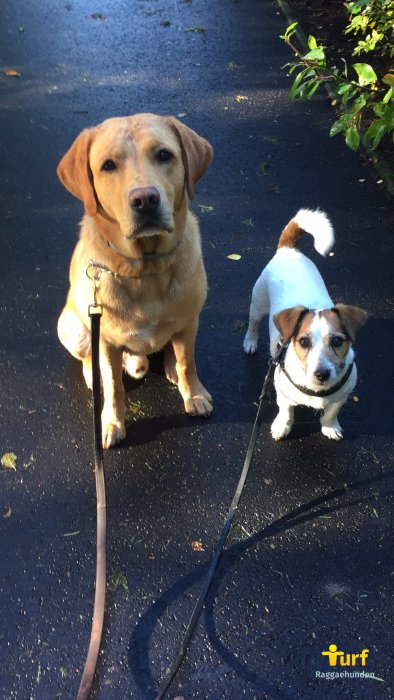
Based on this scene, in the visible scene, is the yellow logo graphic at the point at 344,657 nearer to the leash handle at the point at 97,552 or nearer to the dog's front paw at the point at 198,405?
the leash handle at the point at 97,552

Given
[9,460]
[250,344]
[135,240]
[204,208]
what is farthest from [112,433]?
[204,208]

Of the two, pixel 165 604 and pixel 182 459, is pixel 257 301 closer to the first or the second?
pixel 182 459

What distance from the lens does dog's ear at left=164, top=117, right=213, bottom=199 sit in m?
2.95

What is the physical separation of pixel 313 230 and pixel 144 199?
1.29m

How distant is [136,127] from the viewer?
2.81 metres

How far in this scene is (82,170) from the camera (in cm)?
286

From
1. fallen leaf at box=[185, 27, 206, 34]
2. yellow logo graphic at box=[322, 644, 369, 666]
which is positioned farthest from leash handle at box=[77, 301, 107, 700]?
fallen leaf at box=[185, 27, 206, 34]

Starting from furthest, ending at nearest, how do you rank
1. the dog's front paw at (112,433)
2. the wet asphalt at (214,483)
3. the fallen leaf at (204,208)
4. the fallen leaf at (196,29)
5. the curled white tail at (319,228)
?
the fallen leaf at (196,29) → the fallen leaf at (204,208) → the dog's front paw at (112,433) → the curled white tail at (319,228) → the wet asphalt at (214,483)

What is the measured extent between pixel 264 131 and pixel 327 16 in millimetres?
2948

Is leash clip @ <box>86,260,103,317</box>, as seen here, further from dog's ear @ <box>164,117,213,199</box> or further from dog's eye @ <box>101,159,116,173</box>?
dog's ear @ <box>164,117,213,199</box>

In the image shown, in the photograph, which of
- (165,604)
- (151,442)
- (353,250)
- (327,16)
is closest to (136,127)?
(151,442)

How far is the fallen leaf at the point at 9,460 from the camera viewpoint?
11.5ft

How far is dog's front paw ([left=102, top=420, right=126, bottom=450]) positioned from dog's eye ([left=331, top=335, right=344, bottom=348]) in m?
1.38

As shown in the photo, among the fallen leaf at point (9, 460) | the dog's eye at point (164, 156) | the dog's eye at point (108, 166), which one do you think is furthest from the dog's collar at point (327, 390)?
the fallen leaf at point (9, 460)
